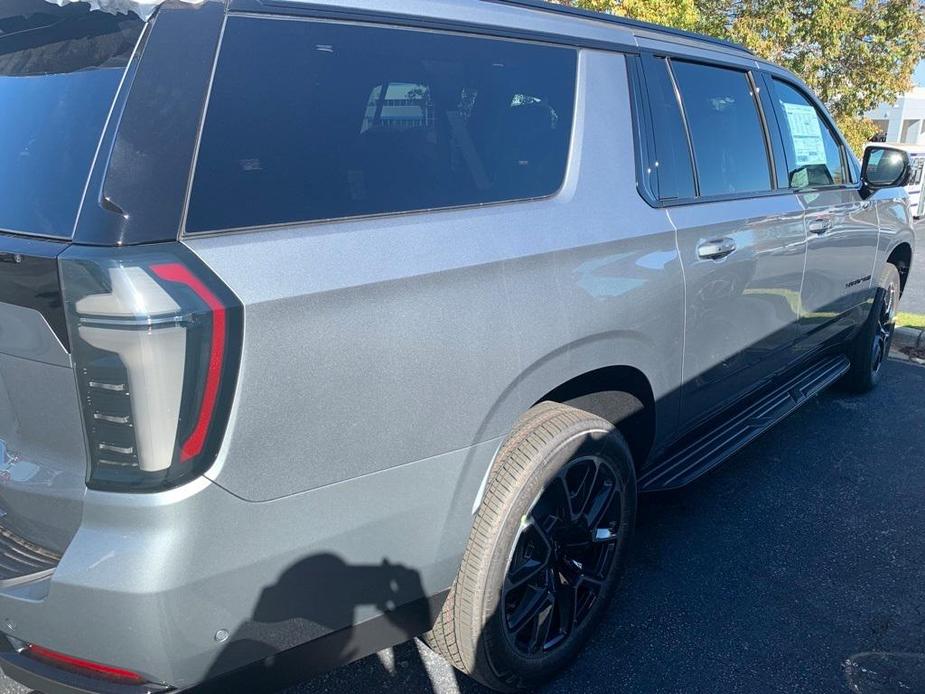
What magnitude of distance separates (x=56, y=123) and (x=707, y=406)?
8.38 feet

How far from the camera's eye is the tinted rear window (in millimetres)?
1547

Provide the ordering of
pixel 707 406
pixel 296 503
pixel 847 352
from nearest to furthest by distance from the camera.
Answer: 1. pixel 296 503
2. pixel 707 406
3. pixel 847 352

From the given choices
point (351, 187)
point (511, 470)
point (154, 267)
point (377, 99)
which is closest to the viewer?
point (154, 267)

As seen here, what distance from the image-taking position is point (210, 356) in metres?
1.44

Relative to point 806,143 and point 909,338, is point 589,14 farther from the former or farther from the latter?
point 909,338

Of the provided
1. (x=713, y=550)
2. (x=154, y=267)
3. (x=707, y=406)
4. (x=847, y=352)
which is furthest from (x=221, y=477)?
(x=847, y=352)

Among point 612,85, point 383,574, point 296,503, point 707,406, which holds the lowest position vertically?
point 707,406

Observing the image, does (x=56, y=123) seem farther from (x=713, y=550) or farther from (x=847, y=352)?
(x=847, y=352)

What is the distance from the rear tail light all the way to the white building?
30.4m

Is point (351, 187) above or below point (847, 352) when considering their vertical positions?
above

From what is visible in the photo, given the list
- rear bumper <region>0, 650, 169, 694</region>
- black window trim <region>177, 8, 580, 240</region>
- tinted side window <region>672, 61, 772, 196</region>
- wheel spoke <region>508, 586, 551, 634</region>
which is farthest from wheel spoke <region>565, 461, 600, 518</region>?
rear bumper <region>0, 650, 169, 694</region>

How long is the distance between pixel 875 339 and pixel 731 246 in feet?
8.91

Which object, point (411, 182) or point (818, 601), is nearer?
point (411, 182)

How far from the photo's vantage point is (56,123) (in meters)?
1.67
